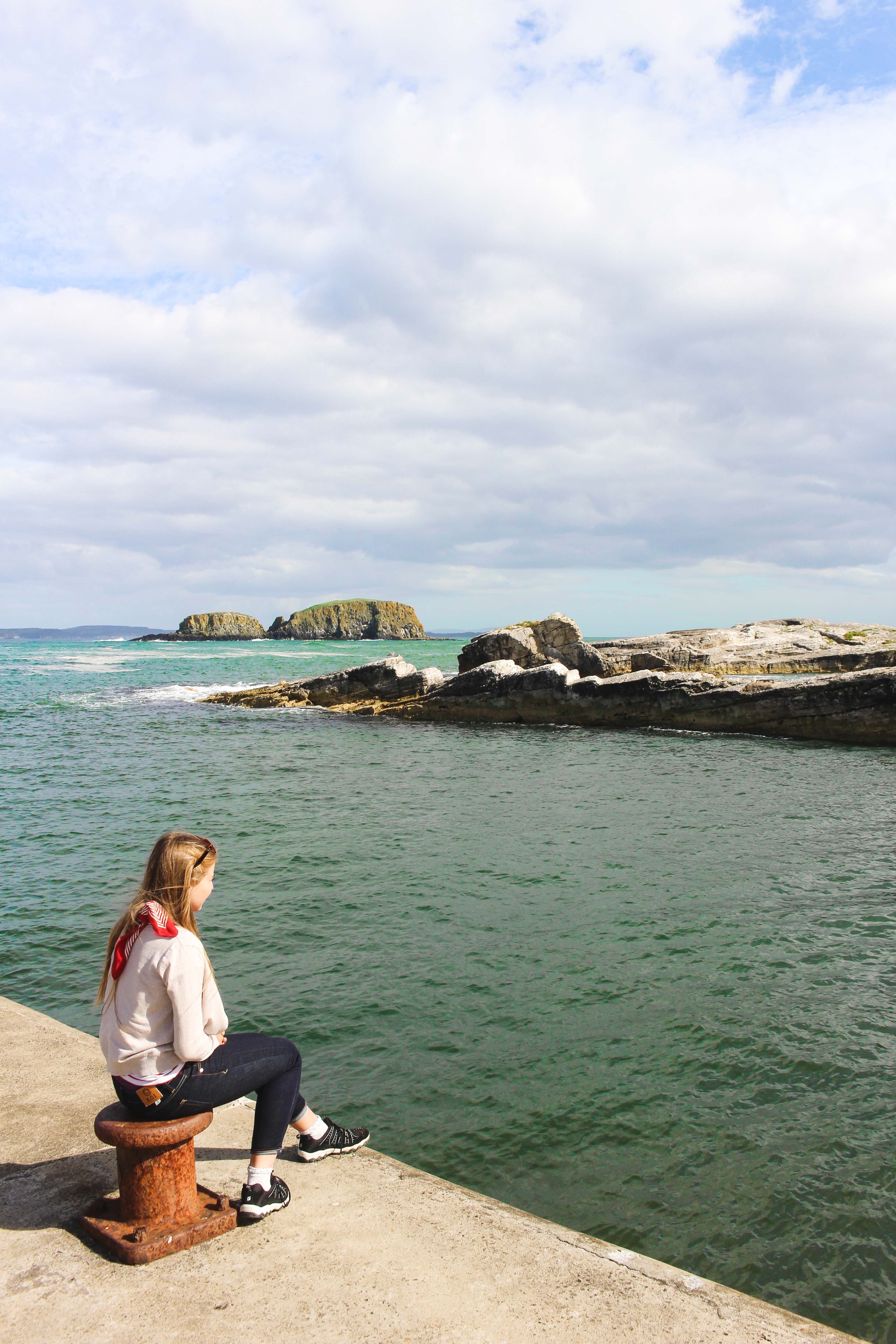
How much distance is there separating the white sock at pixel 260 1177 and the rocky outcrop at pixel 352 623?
17134cm

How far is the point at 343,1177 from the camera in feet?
14.4

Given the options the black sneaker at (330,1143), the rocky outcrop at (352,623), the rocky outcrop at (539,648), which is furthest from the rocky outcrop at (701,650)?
the rocky outcrop at (352,623)

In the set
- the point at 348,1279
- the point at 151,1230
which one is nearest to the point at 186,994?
the point at 151,1230

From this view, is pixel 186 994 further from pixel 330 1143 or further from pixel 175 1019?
pixel 330 1143

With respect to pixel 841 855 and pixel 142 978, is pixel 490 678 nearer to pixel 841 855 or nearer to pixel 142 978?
pixel 841 855

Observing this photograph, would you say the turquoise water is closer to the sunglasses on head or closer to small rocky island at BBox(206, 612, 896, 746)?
the sunglasses on head

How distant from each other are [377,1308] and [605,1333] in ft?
3.03

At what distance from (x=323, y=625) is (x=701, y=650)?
13915cm

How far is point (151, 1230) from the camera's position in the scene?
3561mm

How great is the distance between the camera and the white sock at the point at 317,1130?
4.52m

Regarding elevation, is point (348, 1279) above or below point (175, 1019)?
below

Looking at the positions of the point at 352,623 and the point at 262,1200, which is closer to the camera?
the point at 262,1200

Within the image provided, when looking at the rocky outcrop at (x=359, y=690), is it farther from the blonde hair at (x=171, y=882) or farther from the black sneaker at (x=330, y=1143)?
the blonde hair at (x=171, y=882)

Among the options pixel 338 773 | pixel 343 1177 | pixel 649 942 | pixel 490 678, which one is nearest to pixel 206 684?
pixel 490 678
